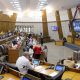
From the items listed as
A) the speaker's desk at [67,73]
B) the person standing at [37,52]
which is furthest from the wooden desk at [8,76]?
the person standing at [37,52]

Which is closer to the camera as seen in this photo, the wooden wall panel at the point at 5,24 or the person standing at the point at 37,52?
the wooden wall panel at the point at 5,24

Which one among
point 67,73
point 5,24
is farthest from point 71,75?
point 5,24

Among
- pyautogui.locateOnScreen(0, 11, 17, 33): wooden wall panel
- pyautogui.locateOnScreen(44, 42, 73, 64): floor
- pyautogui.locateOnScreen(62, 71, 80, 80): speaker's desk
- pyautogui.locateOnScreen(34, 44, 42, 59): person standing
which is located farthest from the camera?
pyautogui.locateOnScreen(44, 42, 73, 64): floor

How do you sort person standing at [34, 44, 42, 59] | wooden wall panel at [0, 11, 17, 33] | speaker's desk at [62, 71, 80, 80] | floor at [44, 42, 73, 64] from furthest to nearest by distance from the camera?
floor at [44, 42, 73, 64] < person standing at [34, 44, 42, 59] < wooden wall panel at [0, 11, 17, 33] < speaker's desk at [62, 71, 80, 80]

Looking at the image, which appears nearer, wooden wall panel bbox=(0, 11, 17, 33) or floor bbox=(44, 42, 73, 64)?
wooden wall panel bbox=(0, 11, 17, 33)

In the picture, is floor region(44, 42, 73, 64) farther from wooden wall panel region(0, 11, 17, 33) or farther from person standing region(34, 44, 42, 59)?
wooden wall panel region(0, 11, 17, 33)

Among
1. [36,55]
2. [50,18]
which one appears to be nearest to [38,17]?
[50,18]

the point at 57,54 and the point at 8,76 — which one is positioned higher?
the point at 8,76

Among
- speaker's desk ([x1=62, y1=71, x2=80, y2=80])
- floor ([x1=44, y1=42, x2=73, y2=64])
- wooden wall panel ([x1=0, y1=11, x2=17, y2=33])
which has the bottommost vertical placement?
floor ([x1=44, y1=42, x2=73, y2=64])

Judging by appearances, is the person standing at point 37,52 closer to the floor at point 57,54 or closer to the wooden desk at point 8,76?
the floor at point 57,54

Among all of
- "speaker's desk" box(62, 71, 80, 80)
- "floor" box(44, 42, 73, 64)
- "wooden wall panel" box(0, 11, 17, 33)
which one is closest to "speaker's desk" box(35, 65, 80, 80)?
"speaker's desk" box(62, 71, 80, 80)

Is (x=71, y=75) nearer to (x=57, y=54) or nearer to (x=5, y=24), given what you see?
(x=5, y=24)

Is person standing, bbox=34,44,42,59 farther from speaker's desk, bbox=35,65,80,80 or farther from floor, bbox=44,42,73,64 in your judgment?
speaker's desk, bbox=35,65,80,80

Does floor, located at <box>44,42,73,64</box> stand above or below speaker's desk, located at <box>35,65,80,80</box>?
below
